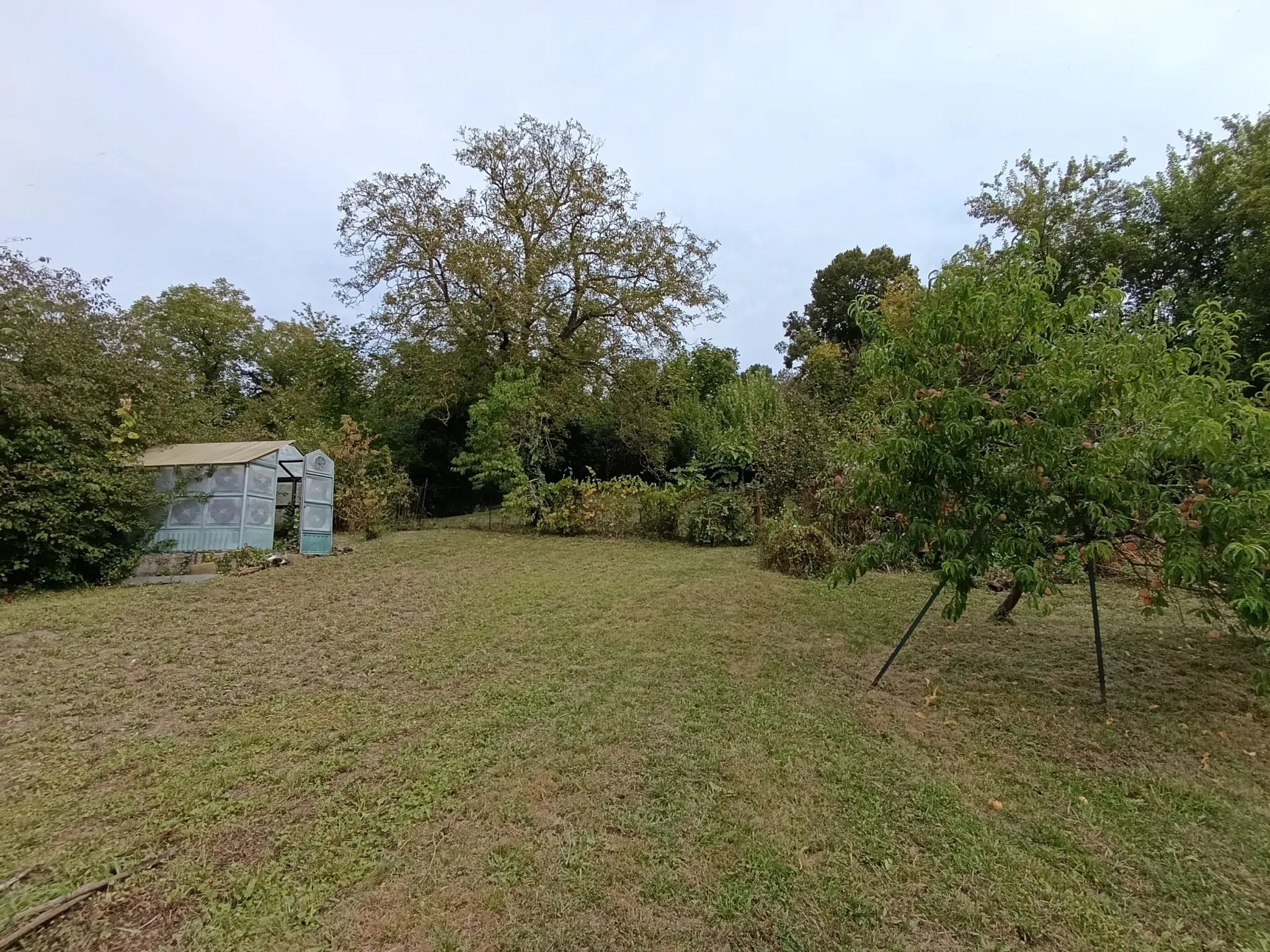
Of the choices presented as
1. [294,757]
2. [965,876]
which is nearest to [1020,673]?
[965,876]

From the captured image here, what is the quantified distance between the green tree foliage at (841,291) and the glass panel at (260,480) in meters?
17.5

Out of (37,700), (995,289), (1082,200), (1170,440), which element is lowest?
(37,700)

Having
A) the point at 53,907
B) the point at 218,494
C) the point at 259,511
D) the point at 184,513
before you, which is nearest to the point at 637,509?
the point at 259,511

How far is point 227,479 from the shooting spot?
26.2 ft

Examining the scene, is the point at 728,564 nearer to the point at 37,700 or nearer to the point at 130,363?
the point at 37,700

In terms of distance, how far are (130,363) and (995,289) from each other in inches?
396

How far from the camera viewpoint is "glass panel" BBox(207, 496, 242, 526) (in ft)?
26.2

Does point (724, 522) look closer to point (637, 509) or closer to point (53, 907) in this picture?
point (637, 509)

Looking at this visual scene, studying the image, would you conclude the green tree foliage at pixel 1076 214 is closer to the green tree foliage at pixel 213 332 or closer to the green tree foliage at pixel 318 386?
the green tree foliage at pixel 318 386

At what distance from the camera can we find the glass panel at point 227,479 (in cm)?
798

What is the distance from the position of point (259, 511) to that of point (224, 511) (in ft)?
1.44

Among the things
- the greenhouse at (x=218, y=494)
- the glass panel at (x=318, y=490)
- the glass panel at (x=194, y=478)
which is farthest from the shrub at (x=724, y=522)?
the glass panel at (x=194, y=478)

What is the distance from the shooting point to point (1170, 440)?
2.64 metres

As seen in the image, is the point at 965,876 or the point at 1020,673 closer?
the point at 965,876
